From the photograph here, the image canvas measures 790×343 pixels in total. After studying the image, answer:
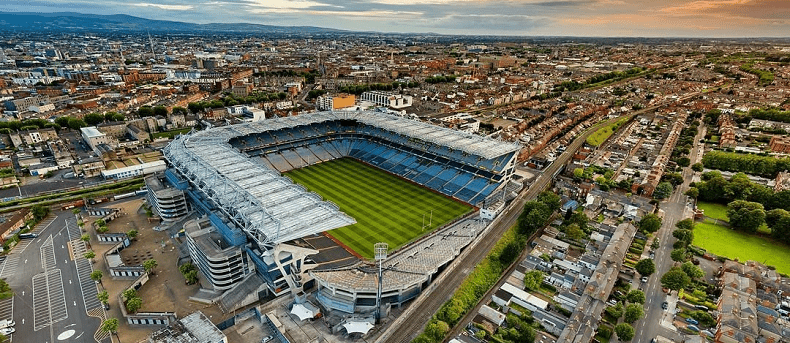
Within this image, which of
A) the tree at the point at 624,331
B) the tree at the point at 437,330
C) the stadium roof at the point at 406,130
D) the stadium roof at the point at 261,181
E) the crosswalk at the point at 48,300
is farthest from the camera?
the stadium roof at the point at 406,130

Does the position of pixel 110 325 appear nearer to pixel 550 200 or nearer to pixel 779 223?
pixel 550 200

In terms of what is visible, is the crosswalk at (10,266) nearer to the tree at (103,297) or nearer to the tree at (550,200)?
the tree at (103,297)

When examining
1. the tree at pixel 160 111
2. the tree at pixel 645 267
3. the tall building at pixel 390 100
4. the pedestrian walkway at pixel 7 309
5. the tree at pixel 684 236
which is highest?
the tall building at pixel 390 100

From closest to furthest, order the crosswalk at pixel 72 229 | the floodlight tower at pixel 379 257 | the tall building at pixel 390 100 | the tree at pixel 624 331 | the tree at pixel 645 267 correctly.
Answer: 1. the tree at pixel 624 331
2. the floodlight tower at pixel 379 257
3. the tree at pixel 645 267
4. the crosswalk at pixel 72 229
5. the tall building at pixel 390 100

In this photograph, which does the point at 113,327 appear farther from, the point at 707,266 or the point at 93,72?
the point at 93,72

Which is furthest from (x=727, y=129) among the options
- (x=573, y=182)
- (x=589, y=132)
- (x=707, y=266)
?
(x=707, y=266)

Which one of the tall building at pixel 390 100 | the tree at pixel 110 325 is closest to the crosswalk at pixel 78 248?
the tree at pixel 110 325

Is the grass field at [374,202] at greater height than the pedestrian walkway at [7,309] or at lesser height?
greater

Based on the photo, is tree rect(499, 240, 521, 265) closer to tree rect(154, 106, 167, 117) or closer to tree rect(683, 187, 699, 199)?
tree rect(683, 187, 699, 199)
